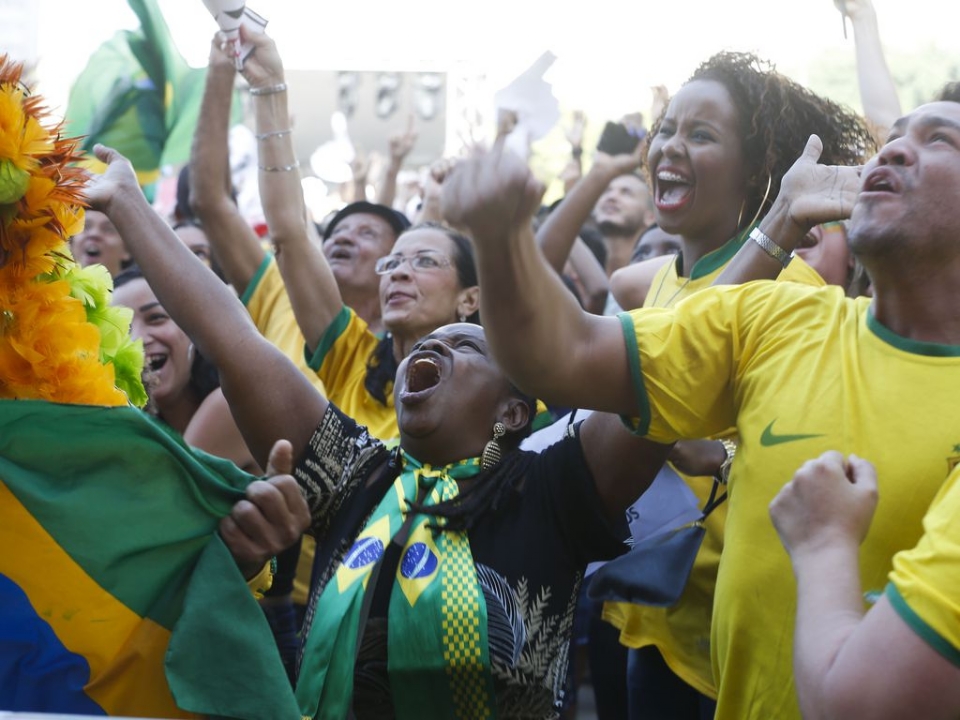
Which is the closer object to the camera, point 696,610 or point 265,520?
point 265,520

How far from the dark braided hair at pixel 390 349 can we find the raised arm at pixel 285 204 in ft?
0.64

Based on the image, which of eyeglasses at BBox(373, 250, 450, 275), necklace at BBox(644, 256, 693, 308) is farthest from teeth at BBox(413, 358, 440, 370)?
eyeglasses at BBox(373, 250, 450, 275)

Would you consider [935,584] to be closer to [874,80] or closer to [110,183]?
[110,183]

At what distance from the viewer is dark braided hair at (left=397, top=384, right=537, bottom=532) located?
9.52ft

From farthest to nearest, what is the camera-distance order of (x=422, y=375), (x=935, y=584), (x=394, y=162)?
(x=394, y=162)
(x=422, y=375)
(x=935, y=584)

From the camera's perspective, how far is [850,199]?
Answer: 281 centimetres

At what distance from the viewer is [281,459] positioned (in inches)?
105

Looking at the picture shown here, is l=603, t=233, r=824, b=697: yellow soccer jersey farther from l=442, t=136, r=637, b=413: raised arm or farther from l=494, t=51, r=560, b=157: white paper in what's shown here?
l=442, t=136, r=637, b=413: raised arm

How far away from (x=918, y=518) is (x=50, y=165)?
1735 millimetres

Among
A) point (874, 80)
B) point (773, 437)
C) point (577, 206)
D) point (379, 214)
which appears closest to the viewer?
point (773, 437)

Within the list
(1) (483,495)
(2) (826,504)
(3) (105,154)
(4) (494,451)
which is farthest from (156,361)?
(2) (826,504)

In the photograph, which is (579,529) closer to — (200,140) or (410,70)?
(200,140)

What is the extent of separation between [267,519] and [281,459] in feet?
0.41

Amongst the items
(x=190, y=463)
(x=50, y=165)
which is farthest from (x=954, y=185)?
(x=50, y=165)
